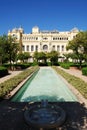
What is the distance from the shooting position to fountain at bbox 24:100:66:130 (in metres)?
5.57

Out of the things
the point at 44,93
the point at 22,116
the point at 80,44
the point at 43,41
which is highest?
the point at 43,41

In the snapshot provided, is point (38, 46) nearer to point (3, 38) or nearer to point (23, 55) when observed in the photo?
point (23, 55)

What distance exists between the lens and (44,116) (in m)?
6.30

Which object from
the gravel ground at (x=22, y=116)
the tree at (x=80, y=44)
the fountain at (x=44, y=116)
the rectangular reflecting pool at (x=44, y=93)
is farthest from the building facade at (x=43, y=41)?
the fountain at (x=44, y=116)

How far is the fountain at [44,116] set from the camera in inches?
219

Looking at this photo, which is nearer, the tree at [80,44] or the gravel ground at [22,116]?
the gravel ground at [22,116]

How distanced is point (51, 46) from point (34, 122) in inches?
2758

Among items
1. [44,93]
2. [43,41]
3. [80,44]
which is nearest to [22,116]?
[44,93]

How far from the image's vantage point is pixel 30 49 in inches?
2940

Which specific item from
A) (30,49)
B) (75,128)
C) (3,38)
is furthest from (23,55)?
(75,128)

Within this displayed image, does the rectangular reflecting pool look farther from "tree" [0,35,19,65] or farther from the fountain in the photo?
"tree" [0,35,19,65]

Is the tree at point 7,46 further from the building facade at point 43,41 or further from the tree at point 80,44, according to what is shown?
the building facade at point 43,41

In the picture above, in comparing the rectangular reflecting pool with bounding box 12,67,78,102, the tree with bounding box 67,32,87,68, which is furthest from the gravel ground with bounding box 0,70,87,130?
the tree with bounding box 67,32,87,68

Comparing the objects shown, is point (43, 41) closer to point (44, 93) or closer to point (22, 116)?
point (44, 93)
